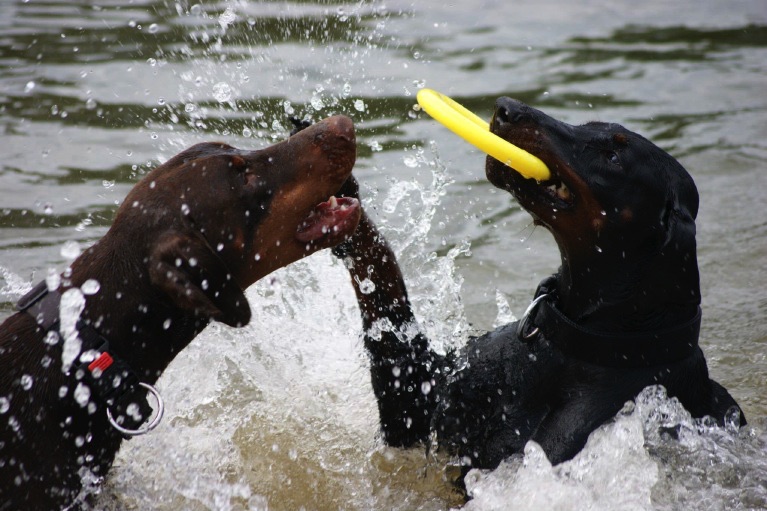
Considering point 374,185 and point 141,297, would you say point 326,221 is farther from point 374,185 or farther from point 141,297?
point 374,185

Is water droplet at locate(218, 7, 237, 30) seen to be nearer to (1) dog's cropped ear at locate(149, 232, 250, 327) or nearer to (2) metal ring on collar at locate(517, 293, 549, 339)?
(2) metal ring on collar at locate(517, 293, 549, 339)

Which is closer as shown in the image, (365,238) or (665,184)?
(665,184)

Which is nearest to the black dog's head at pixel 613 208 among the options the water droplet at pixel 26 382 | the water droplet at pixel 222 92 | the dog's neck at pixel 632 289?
the dog's neck at pixel 632 289

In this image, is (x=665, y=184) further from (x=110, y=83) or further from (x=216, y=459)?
(x=110, y=83)

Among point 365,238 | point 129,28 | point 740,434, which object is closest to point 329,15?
point 129,28

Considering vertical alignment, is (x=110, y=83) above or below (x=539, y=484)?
below

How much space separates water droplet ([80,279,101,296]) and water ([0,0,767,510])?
46 centimetres

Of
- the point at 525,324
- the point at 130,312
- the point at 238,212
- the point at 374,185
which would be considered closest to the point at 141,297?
the point at 130,312

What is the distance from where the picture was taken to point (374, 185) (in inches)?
250

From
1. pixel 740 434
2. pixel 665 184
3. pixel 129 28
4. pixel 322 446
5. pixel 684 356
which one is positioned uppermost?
pixel 665 184

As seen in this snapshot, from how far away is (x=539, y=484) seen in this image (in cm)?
341

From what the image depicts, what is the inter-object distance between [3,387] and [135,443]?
1107mm

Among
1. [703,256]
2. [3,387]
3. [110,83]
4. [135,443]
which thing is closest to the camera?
[3,387]

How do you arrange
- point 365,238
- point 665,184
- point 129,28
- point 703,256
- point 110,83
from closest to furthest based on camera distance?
point 665,184, point 365,238, point 703,256, point 110,83, point 129,28
